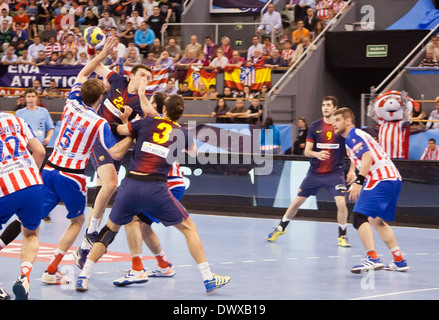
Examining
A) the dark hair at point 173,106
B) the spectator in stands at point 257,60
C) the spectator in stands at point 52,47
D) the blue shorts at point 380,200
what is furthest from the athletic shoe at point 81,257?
the spectator in stands at point 52,47

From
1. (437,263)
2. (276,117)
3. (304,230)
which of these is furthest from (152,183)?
(276,117)

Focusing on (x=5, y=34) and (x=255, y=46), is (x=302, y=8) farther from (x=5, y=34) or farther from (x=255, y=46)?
(x=5, y=34)

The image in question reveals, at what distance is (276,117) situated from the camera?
19.5 m

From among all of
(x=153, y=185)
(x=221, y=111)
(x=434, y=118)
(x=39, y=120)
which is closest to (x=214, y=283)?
(x=153, y=185)

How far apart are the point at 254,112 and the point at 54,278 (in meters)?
11.1

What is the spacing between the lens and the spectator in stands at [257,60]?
2048 cm

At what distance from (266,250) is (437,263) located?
2.39 metres

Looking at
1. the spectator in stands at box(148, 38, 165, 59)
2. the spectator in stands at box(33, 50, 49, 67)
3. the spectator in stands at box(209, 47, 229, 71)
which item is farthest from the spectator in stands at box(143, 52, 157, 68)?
the spectator in stands at box(33, 50, 49, 67)

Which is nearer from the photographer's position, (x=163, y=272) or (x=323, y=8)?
(x=163, y=272)

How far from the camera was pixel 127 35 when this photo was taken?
22750mm

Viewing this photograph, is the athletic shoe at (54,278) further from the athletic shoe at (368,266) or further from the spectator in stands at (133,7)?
the spectator in stands at (133,7)
